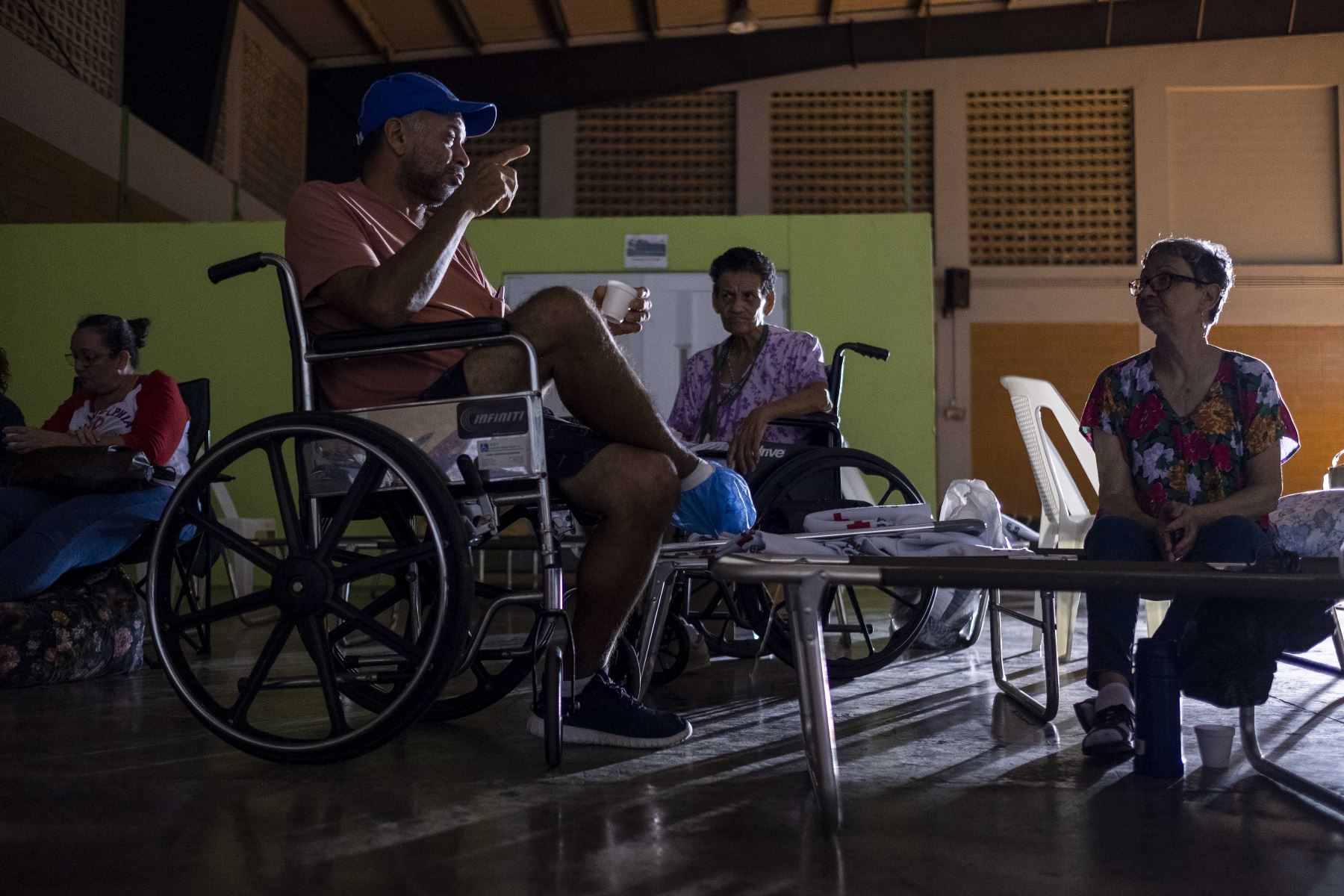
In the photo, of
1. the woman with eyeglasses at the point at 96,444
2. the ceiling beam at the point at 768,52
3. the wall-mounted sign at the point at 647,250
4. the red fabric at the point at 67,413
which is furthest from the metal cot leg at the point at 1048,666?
the ceiling beam at the point at 768,52

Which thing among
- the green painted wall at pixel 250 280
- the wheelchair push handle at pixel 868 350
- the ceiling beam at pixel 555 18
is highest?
the ceiling beam at pixel 555 18

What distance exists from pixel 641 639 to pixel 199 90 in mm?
6176

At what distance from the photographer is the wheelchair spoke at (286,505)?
5.45 ft

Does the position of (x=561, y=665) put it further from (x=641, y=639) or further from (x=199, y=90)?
(x=199, y=90)

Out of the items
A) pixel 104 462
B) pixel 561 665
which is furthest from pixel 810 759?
pixel 104 462

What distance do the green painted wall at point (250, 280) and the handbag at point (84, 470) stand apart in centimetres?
286

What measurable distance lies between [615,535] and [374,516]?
14.7 inches

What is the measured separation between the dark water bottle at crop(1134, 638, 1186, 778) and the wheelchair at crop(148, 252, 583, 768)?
85cm

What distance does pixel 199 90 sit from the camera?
7.06m

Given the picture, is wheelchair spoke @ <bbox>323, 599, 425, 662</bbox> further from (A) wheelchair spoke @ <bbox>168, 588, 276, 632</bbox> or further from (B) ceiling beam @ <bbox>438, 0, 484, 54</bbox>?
(B) ceiling beam @ <bbox>438, 0, 484, 54</bbox>

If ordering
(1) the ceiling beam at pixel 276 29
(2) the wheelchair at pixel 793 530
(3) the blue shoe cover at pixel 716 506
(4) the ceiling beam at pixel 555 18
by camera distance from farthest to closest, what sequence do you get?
1. (4) the ceiling beam at pixel 555 18
2. (1) the ceiling beam at pixel 276 29
3. (2) the wheelchair at pixel 793 530
4. (3) the blue shoe cover at pixel 716 506

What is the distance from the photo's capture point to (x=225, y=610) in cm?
169

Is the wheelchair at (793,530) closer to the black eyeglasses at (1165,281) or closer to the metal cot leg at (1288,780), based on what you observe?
the black eyeglasses at (1165,281)

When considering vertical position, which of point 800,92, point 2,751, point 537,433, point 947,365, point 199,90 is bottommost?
point 2,751
